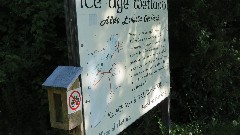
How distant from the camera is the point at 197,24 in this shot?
4.57 metres

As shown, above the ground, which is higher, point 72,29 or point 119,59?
point 72,29

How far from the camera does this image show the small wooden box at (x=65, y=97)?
2.03 metres

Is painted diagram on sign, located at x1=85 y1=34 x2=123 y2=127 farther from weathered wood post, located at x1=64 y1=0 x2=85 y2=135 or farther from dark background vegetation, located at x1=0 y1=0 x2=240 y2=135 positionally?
dark background vegetation, located at x1=0 y1=0 x2=240 y2=135

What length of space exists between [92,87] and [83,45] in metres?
0.32

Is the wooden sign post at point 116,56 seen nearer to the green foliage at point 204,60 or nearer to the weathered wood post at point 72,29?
the weathered wood post at point 72,29

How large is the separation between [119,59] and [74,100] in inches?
26.2

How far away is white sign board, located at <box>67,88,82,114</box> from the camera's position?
2.05 meters

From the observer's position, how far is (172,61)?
4.85 meters

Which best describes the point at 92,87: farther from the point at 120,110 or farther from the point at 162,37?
the point at 162,37

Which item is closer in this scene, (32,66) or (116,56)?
(116,56)

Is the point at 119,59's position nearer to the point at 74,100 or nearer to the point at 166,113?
the point at 74,100

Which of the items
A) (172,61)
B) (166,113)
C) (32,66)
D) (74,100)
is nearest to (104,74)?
(74,100)

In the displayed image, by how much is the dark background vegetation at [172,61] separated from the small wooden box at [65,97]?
217 cm

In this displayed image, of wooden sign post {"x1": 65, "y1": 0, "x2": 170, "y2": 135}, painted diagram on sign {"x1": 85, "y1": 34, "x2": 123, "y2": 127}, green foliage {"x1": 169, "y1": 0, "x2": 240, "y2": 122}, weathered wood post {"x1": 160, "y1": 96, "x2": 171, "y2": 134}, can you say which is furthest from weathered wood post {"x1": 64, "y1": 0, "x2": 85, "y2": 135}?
green foliage {"x1": 169, "y1": 0, "x2": 240, "y2": 122}
